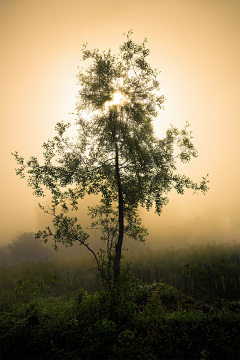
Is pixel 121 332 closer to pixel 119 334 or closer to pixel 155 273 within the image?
pixel 119 334

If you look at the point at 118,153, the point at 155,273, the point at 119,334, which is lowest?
the point at 155,273

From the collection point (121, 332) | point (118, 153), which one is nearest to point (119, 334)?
point (121, 332)

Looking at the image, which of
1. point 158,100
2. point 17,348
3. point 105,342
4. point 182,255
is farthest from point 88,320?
point 182,255

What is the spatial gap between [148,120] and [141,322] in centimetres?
761

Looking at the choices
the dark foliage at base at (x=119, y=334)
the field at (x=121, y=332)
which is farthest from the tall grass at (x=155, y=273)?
the dark foliage at base at (x=119, y=334)

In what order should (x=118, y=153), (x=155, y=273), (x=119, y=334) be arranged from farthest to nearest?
(x=155, y=273)
(x=118, y=153)
(x=119, y=334)

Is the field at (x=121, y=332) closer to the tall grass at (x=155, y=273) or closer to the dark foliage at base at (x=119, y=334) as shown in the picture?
the dark foliage at base at (x=119, y=334)

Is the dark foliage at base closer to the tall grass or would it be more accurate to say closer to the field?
the field

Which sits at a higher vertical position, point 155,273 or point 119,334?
point 119,334

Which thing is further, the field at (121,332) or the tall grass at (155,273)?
the tall grass at (155,273)

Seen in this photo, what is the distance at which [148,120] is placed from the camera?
852cm

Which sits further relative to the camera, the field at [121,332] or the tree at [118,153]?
the tree at [118,153]

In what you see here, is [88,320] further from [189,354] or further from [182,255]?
[182,255]

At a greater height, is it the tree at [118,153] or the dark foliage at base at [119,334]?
the tree at [118,153]
